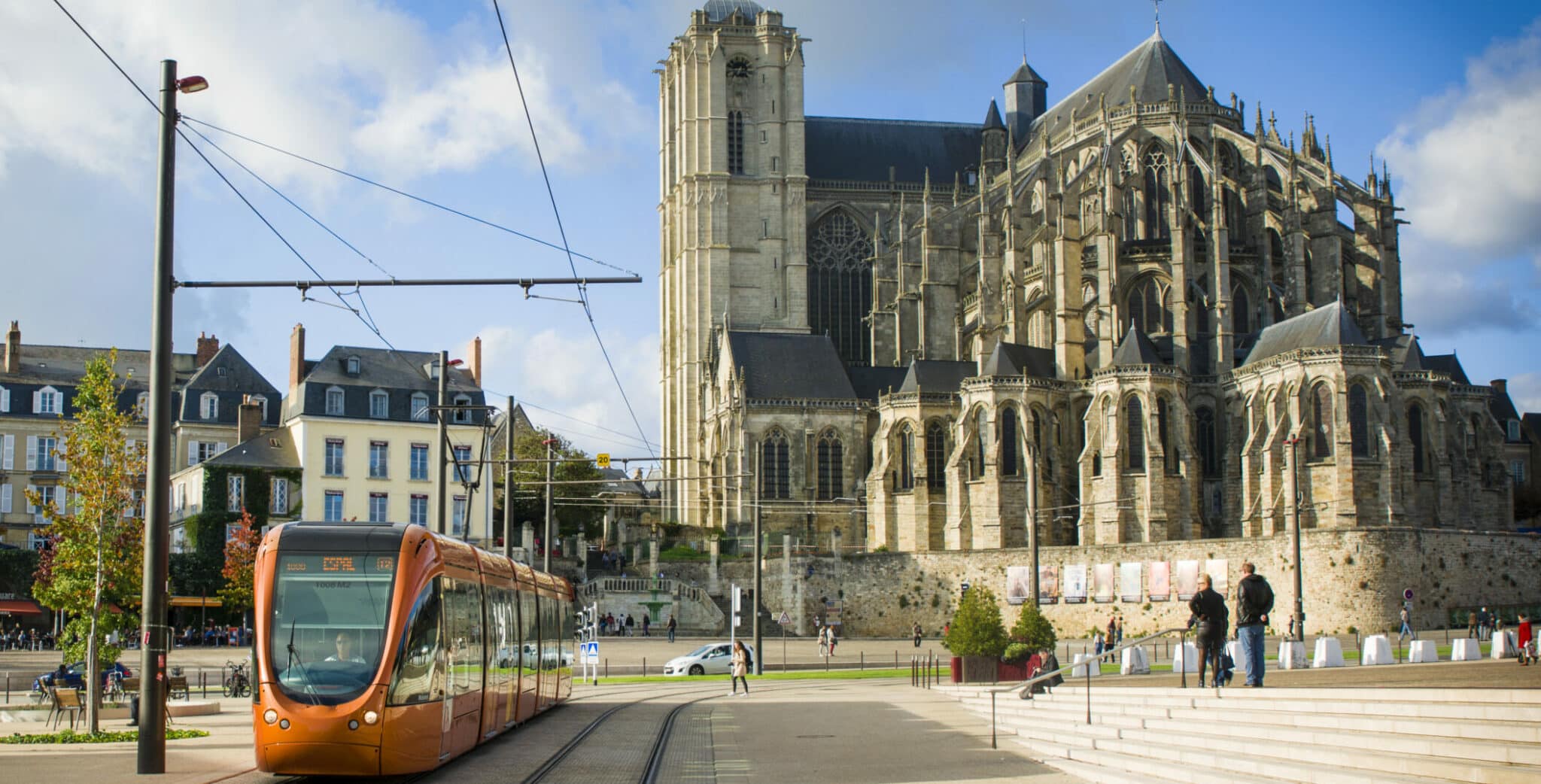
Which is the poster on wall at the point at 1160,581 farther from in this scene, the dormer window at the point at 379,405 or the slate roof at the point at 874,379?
the dormer window at the point at 379,405

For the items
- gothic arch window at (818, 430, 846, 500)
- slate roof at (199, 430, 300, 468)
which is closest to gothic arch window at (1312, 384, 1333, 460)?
gothic arch window at (818, 430, 846, 500)

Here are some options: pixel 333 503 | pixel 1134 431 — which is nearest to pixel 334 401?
pixel 333 503

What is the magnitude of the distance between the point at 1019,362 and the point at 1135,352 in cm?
445

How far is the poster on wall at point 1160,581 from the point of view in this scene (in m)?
51.6

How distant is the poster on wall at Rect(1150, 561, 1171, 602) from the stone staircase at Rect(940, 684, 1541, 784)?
112 ft

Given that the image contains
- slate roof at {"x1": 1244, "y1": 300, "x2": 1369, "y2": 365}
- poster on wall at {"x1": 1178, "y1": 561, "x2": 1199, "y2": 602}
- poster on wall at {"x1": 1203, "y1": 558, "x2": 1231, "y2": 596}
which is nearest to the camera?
poster on wall at {"x1": 1203, "y1": 558, "x2": 1231, "y2": 596}

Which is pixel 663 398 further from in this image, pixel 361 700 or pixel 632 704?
pixel 361 700

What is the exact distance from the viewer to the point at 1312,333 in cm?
5425

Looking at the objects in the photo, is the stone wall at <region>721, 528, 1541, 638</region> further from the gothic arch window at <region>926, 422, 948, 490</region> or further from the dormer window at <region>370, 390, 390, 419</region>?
the dormer window at <region>370, 390, 390, 419</region>

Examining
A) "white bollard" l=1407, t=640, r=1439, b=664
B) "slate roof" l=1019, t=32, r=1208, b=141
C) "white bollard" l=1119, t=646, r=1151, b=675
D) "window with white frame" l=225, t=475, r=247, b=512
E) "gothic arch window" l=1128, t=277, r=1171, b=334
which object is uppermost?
"slate roof" l=1019, t=32, r=1208, b=141

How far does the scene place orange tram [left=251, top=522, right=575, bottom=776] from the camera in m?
14.4

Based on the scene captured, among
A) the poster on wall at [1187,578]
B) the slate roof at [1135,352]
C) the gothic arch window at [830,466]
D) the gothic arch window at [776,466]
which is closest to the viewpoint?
the poster on wall at [1187,578]

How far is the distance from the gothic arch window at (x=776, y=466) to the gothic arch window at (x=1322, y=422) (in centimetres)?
2154

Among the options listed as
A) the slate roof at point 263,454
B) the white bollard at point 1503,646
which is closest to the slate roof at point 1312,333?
the white bollard at point 1503,646
